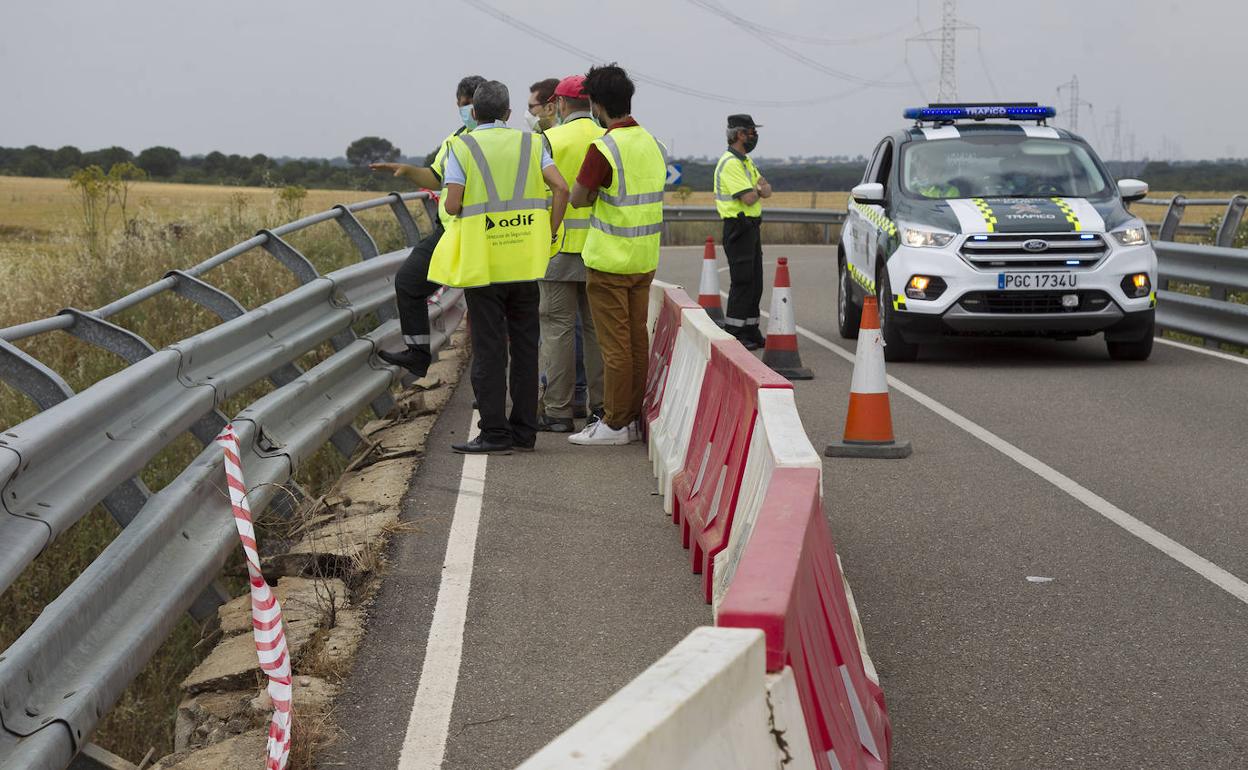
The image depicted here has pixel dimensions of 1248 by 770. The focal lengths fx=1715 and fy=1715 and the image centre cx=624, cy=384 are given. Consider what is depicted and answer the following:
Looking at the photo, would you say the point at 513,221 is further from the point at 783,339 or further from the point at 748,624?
the point at 748,624

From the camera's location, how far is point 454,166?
9.49 m

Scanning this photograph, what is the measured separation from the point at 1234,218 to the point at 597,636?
1310 cm

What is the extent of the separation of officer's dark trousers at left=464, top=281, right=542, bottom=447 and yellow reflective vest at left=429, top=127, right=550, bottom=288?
17 centimetres

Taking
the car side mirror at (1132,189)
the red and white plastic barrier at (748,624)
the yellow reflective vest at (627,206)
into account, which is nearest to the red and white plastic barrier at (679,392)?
the red and white plastic barrier at (748,624)

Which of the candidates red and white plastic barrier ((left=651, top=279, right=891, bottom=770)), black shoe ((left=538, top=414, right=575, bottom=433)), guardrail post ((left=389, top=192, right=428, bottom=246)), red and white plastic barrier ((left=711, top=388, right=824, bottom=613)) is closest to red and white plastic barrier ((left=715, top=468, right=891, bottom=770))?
red and white plastic barrier ((left=651, top=279, right=891, bottom=770))

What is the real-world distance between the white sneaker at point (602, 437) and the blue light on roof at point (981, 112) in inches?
255

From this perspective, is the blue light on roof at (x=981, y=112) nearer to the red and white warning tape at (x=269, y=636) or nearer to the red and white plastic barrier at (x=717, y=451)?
the red and white plastic barrier at (x=717, y=451)

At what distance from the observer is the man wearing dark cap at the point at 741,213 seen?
47.6 ft

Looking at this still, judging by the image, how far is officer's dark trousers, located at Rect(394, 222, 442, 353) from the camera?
10969 mm

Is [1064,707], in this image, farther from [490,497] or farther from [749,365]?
[490,497]

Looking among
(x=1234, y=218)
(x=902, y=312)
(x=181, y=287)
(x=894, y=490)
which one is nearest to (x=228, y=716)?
(x=181, y=287)

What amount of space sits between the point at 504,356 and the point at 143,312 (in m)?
4.57

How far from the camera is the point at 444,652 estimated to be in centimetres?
597

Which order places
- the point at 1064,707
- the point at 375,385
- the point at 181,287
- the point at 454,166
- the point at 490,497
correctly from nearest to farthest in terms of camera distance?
1. the point at 1064,707
2. the point at 181,287
3. the point at 490,497
4. the point at 454,166
5. the point at 375,385
